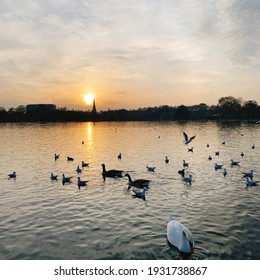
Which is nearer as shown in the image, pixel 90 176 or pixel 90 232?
pixel 90 232

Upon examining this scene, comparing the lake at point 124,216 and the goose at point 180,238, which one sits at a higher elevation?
the goose at point 180,238

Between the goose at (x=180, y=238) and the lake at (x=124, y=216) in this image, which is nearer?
the goose at (x=180, y=238)

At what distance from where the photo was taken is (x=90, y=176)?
33188 millimetres

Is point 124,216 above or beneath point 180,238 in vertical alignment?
beneath

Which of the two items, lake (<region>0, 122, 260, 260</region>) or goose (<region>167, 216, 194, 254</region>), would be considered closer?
goose (<region>167, 216, 194, 254</region>)

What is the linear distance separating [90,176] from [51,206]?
11510 mm

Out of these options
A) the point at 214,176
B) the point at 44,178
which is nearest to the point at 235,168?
the point at 214,176

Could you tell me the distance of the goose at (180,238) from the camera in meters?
13.6

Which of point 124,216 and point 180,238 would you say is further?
point 124,216

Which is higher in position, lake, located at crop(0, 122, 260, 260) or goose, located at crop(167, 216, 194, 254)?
goose, located at crop(167, 216, 194, 254)

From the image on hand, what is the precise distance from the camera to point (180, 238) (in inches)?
554

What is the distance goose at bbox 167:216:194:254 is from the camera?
13641 millimetres
